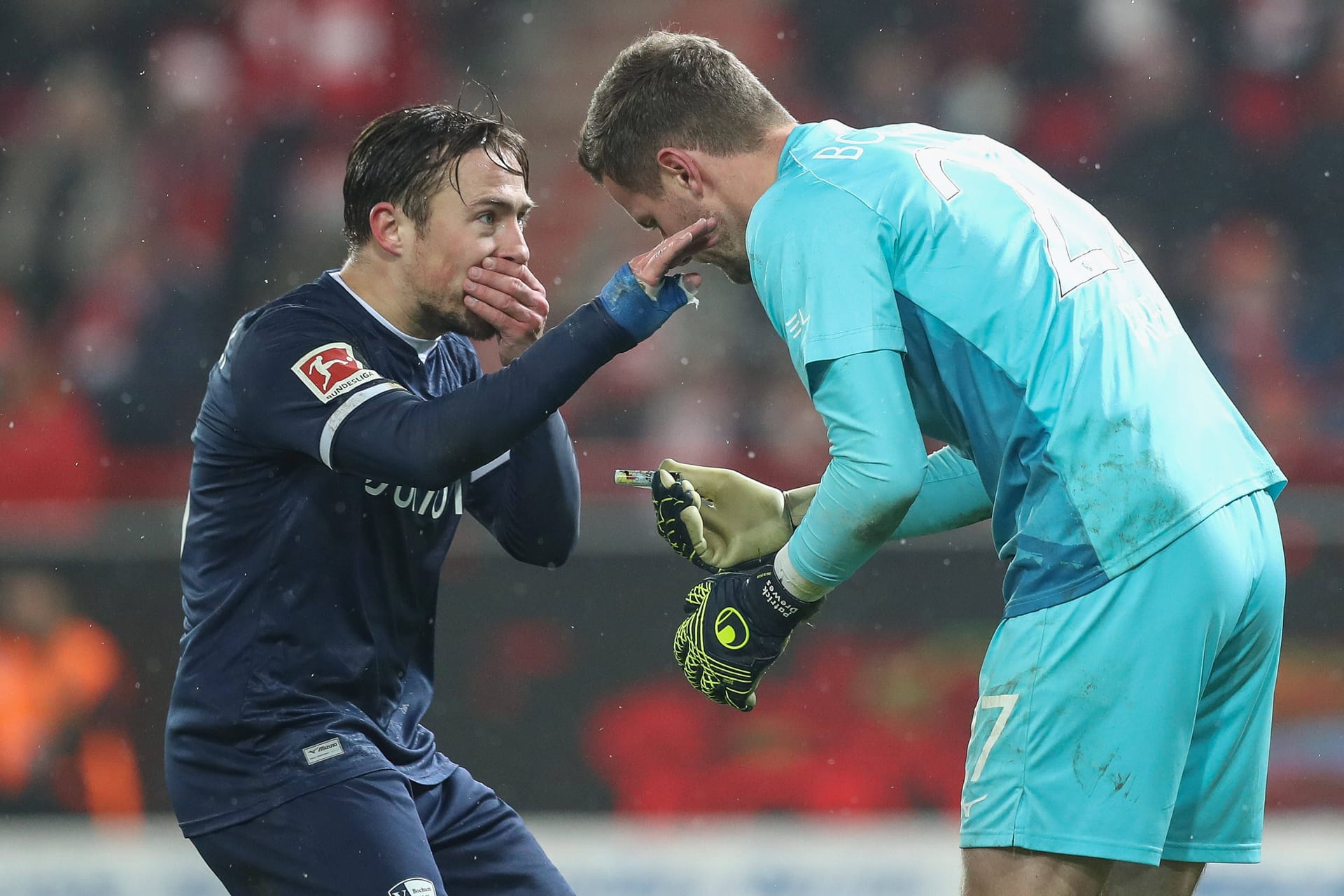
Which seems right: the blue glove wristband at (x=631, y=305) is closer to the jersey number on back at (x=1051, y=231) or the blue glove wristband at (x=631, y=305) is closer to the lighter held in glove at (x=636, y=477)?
the lighter held in glove at (x=636, y=477)

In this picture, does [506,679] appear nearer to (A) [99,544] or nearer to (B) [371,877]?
(A) [99,544]

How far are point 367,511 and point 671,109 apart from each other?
1126 mm

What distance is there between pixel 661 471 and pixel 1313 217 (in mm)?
6177

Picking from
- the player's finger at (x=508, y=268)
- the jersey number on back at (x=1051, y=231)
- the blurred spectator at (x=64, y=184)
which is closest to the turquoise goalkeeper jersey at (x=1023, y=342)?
the jersey number on back at (x=1051, y=231)

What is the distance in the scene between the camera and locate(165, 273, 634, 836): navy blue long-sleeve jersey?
3.06 metres

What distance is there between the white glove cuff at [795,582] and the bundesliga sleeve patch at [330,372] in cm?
97

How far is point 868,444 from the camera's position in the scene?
267 cm

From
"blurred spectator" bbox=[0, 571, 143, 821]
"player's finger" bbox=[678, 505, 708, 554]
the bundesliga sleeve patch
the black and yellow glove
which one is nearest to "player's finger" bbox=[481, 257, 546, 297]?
the bundesliga sleeve patch

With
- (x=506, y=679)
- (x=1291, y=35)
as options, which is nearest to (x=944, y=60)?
(x=1291, y=35)

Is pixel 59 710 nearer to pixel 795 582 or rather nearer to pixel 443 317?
pixel 443 317

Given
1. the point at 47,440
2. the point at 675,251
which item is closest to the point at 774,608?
the point at 675,251

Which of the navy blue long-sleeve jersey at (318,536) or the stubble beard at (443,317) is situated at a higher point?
the stubble beard at (443,317)

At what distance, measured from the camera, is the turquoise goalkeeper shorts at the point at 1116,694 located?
2605mm

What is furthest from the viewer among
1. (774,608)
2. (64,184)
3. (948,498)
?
(64,184)
